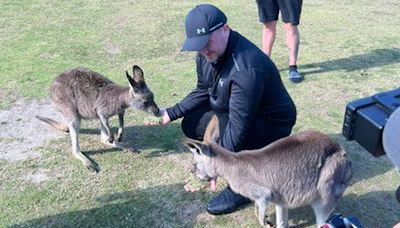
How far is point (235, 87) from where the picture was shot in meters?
2.56

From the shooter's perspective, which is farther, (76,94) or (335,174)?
(76,94)

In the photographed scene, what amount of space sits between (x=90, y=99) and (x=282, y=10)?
1995 millimetres

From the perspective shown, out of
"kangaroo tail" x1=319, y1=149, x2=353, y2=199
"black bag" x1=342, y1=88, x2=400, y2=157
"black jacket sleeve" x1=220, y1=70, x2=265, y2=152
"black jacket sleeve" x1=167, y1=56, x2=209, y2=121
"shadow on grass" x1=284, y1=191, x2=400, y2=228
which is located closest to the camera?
"black bag" x1=342, y1=88, x2=400, y2=157

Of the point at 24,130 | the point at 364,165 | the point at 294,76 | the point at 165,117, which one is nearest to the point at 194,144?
the point at 165,117

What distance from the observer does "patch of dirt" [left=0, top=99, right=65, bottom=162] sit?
3473 mm

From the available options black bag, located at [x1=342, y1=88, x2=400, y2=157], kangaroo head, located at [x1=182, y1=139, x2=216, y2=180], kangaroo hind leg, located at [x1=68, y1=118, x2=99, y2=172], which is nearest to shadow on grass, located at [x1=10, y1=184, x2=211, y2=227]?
kangaroo hind leg, located at [x1=68, y1=118, x2=99, y2=172]

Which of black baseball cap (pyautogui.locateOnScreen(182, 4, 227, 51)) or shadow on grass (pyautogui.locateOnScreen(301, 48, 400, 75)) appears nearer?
black baseball cap (pyautogui.locateOnScreen(182, 4, 227, 51))

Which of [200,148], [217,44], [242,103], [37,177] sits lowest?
[37,177]

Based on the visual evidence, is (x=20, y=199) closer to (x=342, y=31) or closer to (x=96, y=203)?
(x=96, y=203)

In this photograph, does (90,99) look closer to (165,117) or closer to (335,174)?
(165,117)

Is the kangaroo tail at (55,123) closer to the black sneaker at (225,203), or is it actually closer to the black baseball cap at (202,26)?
the black sneaker at (225,203)

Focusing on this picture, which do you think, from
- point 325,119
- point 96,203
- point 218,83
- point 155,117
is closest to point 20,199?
point 96,203

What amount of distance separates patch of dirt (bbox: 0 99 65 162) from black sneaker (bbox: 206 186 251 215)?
1.34 meters

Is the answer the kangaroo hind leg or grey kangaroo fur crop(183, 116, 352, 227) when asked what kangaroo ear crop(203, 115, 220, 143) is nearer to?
grey kangaroo fur crop(183, 116, 352, 227)
